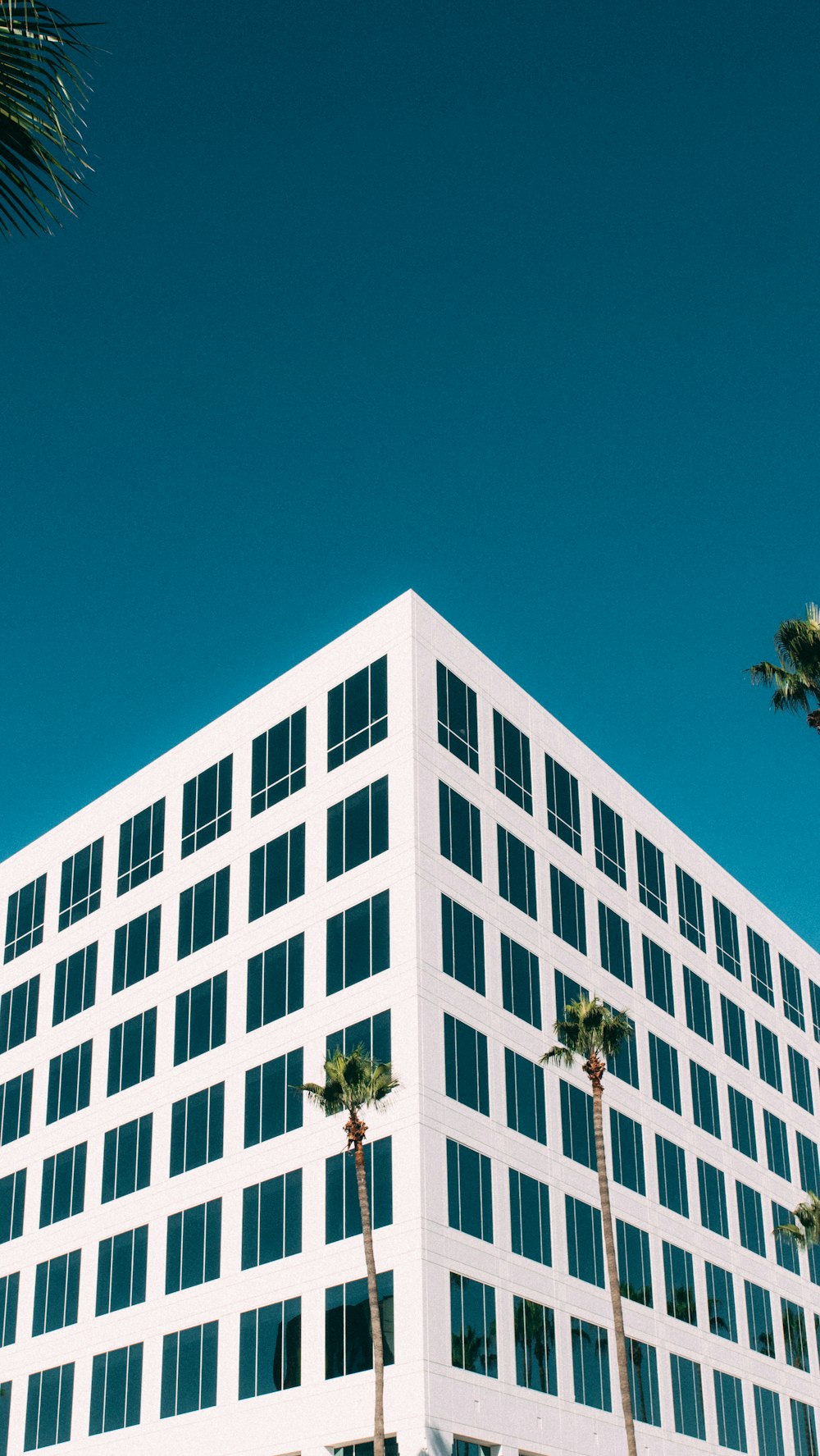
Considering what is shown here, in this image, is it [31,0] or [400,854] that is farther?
[400,854]

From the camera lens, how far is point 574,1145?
180 ft

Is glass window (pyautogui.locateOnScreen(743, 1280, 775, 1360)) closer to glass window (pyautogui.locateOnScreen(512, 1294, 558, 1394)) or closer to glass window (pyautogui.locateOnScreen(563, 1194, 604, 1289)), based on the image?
glass window (pyautogui.locateOnScreen(563, 1194, 604, 1289))

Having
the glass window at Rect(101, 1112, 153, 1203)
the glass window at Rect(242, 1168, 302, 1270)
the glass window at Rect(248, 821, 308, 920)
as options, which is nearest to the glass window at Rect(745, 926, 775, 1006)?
the glass window at Rect(248, 821, 308, 920)

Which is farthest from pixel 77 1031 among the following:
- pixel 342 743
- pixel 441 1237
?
pixel 441 1237

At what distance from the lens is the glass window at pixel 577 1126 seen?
5466 cm

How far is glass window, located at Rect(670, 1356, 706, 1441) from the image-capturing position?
56.7 metres

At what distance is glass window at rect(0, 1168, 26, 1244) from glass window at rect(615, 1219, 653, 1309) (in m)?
23.7

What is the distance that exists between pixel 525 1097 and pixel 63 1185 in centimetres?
1964

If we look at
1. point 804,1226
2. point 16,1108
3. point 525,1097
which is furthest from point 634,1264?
point 16,1108

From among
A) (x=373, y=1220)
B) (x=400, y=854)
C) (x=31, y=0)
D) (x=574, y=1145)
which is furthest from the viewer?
(x=574, y=1145)

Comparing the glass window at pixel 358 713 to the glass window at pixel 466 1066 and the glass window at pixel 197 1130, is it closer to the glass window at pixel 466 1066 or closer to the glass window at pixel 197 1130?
the glass window at pixel 466 1066

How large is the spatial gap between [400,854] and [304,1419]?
17.1 m

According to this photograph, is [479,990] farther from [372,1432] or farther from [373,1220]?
[372,1432]

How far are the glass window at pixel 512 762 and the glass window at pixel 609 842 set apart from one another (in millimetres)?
5636
